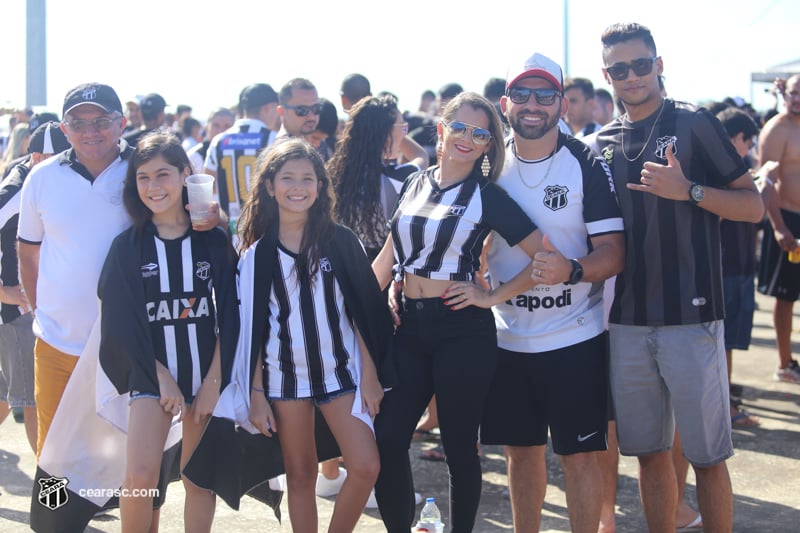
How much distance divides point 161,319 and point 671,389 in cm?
231

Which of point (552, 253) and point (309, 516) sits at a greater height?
point (552, 253)

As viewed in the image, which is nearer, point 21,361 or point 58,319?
point 58,319

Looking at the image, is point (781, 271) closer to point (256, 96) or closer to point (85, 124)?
point (256, 96)

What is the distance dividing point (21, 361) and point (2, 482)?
795mm

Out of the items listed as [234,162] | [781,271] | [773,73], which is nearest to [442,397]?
[234,162]

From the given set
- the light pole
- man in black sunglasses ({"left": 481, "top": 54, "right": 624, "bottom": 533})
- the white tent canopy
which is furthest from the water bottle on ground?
the white tent canopy

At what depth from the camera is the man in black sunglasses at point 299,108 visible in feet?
21.4

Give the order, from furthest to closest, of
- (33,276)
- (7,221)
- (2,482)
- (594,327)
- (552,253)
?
(2,482)
(7,221)
(33,276)
(594,327)
(552,253)

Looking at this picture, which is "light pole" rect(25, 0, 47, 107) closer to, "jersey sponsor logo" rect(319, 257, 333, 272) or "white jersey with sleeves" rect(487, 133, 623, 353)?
"jersey sponsor logo" rect(319, 257, 333, 272)

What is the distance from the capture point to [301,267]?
404 cm

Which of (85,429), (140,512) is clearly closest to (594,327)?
(140,512)

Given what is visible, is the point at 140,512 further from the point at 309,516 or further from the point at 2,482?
the point at 2,482

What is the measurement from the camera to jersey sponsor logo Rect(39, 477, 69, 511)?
4.23 metres

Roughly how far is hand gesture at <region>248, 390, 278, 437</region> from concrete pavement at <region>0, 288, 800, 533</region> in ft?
3.53
